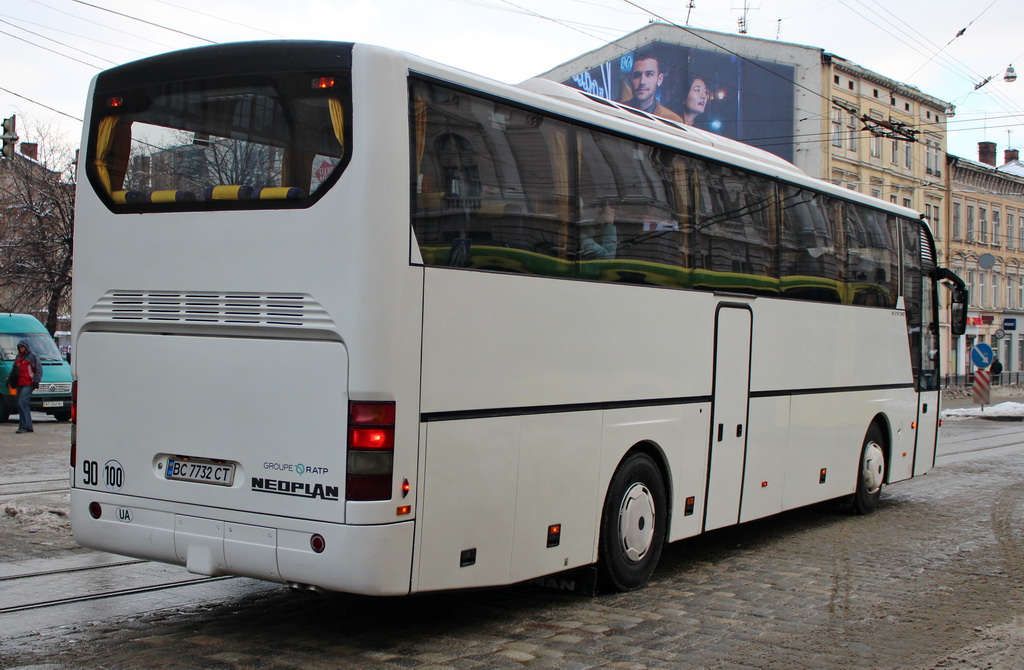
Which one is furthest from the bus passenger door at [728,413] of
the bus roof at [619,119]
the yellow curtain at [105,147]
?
the yellow curtain at [105,147]

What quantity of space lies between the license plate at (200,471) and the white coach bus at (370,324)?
0.5 inches

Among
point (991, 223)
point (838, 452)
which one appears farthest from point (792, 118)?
point (838, 452)

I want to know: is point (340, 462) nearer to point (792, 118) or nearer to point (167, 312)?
point (167, 312)

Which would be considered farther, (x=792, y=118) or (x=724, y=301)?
→ (x=792, y=118)

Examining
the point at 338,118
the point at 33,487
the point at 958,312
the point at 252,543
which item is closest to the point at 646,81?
the point at 958,312

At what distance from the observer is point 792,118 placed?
49.8 meters

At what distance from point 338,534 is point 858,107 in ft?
169

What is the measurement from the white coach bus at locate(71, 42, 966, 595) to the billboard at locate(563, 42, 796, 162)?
4263cm

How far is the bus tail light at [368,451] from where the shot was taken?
18.9ft

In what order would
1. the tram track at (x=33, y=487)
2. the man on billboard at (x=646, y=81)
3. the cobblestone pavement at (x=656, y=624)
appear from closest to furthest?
1. the cobblestone pavement at (x=656, y=624)
2. the tram track at (x=33, y=487)
3. the man on billboard at (x=646, y=81)

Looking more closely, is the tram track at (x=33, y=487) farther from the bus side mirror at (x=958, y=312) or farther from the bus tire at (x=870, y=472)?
the bus side mirror at (x=958, y=312)

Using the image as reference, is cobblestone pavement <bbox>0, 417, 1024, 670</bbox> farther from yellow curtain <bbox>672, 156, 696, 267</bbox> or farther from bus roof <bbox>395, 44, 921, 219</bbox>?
bus roof <bbox>395, 44, 921, 219</bbox>

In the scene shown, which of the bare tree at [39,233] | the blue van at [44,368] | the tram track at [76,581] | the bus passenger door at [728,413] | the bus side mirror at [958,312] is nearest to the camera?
the tram track at [76,581]

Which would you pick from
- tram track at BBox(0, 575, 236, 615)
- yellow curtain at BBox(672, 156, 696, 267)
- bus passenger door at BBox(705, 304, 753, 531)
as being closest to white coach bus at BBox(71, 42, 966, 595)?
yellow curtain at BBox(672, 156, 696, 267)
